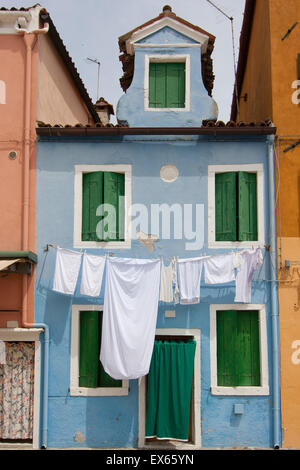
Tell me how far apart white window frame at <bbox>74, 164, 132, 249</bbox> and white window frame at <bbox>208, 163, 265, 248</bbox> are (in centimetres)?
176

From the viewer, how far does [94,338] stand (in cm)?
1009

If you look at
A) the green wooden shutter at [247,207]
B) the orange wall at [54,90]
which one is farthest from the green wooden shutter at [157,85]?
the green wooden shutter at [247,207]

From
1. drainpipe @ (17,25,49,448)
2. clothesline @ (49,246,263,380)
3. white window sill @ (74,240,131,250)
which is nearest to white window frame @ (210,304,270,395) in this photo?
clothesline @ (49,246,263,380)

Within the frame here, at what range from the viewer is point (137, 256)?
10.2 m

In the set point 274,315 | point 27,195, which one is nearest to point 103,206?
point 27,195

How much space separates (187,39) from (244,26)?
3.36 metres

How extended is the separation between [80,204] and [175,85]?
3662mm

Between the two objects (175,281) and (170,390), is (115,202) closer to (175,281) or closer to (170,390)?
(175,281)

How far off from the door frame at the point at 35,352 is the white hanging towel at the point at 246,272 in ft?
13.8

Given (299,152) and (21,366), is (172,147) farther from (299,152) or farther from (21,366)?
(21,366)

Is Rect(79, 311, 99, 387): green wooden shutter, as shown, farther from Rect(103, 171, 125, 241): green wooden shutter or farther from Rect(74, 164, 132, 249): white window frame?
Rect(103, 171, 125, 241): green wooden shutter

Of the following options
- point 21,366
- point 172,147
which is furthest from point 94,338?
point 172,147

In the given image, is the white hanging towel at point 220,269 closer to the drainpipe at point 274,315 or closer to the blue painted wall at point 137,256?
the blue painted wall at point 137,256

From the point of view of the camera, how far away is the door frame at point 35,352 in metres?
9.80
